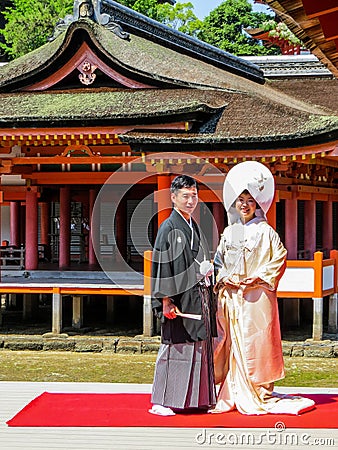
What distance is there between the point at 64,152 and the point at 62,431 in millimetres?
9253

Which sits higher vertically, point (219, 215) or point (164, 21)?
point (164, 21)

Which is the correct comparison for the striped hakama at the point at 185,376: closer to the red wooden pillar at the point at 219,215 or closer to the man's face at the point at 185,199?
the man's face at the point at 185,199

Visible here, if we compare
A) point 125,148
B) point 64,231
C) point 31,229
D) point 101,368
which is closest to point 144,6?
point 64,231

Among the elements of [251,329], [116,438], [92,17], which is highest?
[92,17]

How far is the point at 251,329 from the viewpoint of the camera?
6.88 meters

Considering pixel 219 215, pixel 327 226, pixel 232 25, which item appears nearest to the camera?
pixel 219 215

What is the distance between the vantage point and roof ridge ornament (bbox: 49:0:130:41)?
16938mm

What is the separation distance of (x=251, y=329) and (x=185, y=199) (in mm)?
1138

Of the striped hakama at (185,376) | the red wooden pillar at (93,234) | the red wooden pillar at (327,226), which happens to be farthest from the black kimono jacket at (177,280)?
the red wooden pillar at (327,226)

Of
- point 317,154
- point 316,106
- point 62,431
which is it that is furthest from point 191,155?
point 62,431

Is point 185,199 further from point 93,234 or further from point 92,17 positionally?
point 92,17

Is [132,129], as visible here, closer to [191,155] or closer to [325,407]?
[191,155]

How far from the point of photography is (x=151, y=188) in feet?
58.4

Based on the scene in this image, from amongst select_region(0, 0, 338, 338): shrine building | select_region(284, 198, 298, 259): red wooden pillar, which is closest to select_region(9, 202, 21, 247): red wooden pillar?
select_region(0, 0, 338, 338): shrine building
